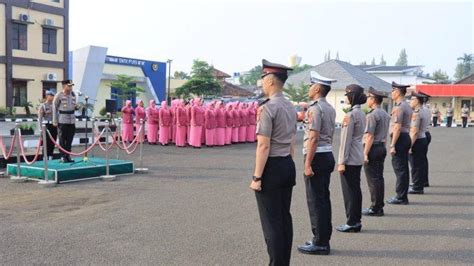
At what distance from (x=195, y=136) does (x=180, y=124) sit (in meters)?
0.69

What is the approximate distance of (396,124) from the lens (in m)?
8.34

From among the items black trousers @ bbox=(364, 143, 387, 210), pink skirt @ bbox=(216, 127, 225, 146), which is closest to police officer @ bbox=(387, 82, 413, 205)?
black trousers @ bbox=(364, 143, 387, 210)

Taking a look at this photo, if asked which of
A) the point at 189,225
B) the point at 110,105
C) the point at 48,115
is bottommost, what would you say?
the point at 189,225

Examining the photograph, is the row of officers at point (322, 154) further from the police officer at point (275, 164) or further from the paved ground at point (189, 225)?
the paved ground at point (189, 225)

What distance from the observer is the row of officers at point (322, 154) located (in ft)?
14.3

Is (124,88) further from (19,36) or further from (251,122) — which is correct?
Result: (251,122)

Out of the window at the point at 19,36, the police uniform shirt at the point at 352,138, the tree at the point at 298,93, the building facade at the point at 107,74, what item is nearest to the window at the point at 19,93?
the window at the point at 19,36

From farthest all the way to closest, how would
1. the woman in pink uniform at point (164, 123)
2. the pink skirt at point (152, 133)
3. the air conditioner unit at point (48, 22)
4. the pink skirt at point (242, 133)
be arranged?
the air conditioner unit at point (48, 22) → the pink skirt at point (242, 133) → the pink skirt at point (152, 133) → the woman in pink uniform at point (164, 123)

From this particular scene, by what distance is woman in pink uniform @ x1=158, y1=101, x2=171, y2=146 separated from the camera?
1734 centimetres

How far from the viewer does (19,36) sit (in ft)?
99.7

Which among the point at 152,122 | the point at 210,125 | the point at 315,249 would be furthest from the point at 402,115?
the point at 152,122

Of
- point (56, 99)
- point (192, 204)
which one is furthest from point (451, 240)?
point (56, 99)

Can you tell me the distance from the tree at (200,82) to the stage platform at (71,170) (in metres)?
31.7

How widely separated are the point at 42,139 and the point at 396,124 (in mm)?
6531
